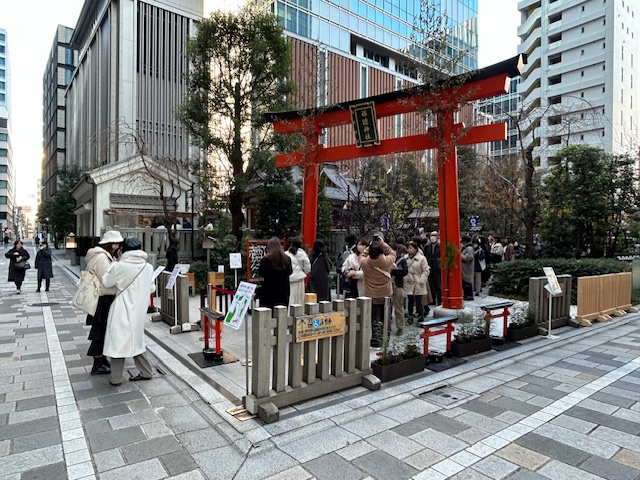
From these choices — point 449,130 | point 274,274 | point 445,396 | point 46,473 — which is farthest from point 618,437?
point 449,130

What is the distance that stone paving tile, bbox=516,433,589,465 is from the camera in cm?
349

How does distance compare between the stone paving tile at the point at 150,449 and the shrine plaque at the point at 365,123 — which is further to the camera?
the shrine plaque at the point at 365,123

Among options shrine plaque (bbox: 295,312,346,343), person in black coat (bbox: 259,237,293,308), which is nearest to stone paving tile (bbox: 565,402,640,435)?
shrine plaque (bbox: 295,312,346,343)

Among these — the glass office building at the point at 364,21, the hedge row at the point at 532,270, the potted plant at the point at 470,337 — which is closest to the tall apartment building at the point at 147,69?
the glass office building at the point at 364,21

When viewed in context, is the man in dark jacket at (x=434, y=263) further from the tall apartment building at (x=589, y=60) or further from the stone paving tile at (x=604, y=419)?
the tall apartment building at (x=589, y=60)

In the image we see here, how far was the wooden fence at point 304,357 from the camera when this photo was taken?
13.5ft

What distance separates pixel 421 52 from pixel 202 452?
8946mm

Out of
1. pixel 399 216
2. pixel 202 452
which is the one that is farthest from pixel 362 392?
pixel 399 216

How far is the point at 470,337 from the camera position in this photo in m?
6.35

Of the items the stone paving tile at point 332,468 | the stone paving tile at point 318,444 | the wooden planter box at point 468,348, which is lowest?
the stone paving tile at point 332,468

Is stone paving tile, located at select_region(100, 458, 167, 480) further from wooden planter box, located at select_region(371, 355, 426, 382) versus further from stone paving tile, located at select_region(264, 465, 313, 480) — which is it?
wooden planter box, located at select_region(371, 355, 426, 382)

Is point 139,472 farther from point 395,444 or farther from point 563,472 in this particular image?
point 563,472

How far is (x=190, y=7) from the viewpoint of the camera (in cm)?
3700

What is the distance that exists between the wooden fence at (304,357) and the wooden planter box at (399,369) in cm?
15
